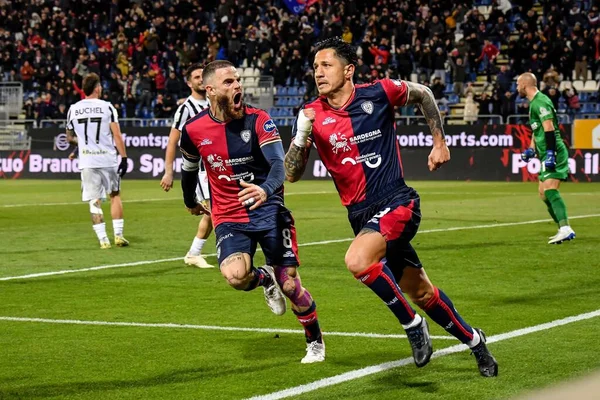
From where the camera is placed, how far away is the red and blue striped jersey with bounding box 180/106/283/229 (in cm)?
739

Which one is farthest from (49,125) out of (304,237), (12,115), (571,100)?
(304,237)

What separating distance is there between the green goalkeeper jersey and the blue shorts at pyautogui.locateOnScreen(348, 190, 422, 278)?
8.22 metres

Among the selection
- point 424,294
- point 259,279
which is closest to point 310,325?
point 259,279

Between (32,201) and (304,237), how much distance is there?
10463mm

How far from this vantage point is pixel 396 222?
6359mm

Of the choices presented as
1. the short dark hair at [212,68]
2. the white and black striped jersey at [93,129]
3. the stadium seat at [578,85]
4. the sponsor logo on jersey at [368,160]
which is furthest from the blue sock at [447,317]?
the stadium seat at [578,85]

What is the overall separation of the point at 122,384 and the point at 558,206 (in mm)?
9619

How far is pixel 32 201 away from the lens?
2445 centimetres

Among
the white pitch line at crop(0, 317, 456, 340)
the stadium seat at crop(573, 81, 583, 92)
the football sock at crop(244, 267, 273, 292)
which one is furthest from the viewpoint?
the stadium seat at crop(573, 81, 583, 92)

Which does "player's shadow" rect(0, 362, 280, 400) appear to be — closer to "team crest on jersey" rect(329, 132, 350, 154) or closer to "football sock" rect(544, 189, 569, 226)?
"team crest on jersey" rect(329, 132, 350, 154)

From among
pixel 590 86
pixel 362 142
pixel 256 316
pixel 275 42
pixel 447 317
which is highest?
pixel 275 42

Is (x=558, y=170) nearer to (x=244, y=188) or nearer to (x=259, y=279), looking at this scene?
(x=244, y=188)

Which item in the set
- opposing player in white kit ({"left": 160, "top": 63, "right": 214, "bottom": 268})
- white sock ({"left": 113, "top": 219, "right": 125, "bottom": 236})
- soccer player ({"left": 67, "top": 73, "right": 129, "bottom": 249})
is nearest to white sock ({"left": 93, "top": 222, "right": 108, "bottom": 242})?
soccer player ({"left": 67, "top": 73, "right": 129, "bottom": 249})

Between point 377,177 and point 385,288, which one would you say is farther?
point 377,177
